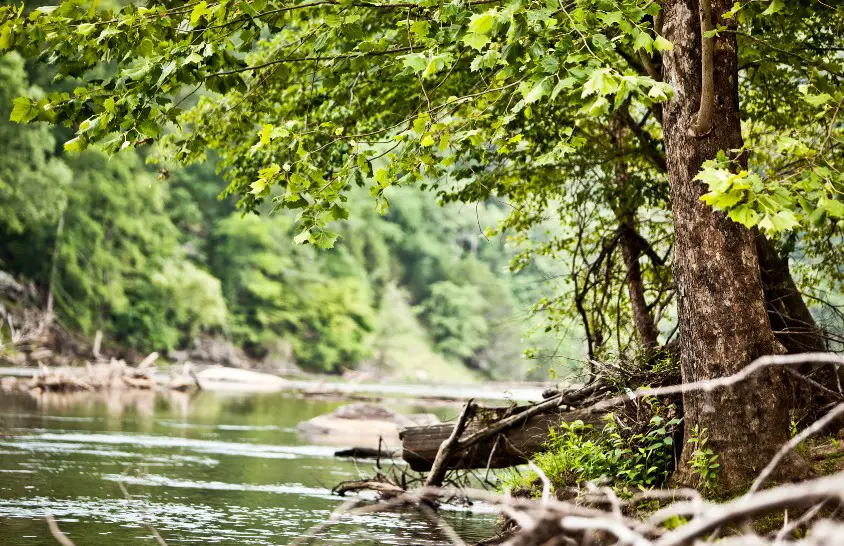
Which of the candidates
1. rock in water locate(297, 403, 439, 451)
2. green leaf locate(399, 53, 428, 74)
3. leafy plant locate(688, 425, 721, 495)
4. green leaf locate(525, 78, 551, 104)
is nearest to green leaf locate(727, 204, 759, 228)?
green leaf locate(525, 78, 551, 104)

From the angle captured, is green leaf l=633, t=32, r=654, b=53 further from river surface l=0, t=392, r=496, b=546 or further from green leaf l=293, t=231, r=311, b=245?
river surface l=0, t=392, r=496, b=546

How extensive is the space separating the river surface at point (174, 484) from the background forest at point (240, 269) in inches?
156

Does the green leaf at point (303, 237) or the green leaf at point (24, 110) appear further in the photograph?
the green leaf at point (24, 110)

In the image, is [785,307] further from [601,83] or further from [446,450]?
[601,83]

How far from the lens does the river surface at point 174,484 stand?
10.5 m

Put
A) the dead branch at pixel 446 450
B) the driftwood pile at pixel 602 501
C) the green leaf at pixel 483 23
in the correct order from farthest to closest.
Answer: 1. the dead branch at pixel 446 450
2. the green leaf at pixel 483 23
3. the driftwood pile at pixel 602 501

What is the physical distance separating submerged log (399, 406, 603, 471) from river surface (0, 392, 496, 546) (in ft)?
2.13

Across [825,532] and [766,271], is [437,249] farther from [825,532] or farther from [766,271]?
[825,532]

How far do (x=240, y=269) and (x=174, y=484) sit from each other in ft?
208

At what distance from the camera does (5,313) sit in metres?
43.3

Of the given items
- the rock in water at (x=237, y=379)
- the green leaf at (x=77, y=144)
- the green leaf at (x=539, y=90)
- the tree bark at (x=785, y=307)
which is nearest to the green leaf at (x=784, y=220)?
the green leaf at (x=539, y=90)

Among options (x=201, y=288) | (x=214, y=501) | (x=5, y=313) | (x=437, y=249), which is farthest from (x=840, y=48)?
(x=437, y=249)

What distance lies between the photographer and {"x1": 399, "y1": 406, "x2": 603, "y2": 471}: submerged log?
1112 cm

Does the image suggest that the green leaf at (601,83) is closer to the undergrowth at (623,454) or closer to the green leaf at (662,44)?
the green leaf at (662,44)
